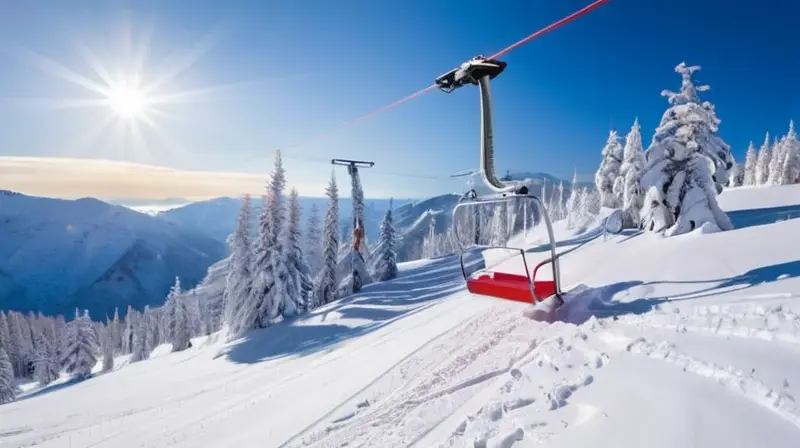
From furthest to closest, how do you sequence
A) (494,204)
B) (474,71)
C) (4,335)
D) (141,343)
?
(4,335), (141,343), (494,204), (474,71)

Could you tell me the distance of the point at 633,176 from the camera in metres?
30.5

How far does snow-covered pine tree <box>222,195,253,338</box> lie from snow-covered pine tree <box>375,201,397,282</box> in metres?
17.8

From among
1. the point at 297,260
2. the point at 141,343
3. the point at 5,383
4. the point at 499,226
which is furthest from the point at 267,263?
the point at 499,226

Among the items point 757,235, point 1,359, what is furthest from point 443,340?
point 1,359

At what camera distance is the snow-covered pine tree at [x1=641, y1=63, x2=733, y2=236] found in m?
16.2

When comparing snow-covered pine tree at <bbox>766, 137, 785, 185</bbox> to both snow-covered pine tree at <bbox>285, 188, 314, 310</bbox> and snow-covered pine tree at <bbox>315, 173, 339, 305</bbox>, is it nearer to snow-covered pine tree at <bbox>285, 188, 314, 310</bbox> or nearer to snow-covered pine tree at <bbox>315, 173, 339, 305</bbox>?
snow-covered pine tree at <bbox>315, 173, 339, 305</bbox>

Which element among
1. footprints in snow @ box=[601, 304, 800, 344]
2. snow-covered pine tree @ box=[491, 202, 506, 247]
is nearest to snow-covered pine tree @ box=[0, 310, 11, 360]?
snow-covered pine tree @ box=[491, 202, 506, 247]

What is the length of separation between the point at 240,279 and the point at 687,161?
3223 centimetres

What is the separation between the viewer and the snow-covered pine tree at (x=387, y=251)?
46375 millimetres

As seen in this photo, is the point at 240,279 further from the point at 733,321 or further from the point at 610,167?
the point at 610,167

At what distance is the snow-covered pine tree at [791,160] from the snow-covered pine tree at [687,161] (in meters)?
62.3

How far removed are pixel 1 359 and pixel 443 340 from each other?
5602 cm

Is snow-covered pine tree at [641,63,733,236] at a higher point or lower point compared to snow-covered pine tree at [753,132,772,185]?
lower

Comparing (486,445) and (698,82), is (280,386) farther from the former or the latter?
(698,82)
